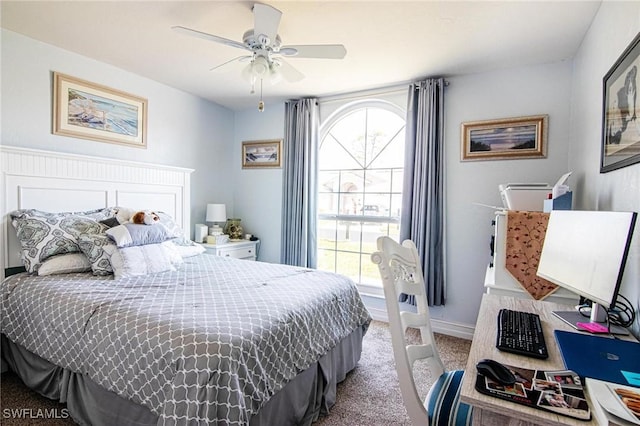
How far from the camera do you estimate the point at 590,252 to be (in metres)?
1.23

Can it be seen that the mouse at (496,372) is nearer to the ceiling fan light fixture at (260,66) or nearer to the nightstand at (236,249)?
the ceiling fan light fixture at (260,66)

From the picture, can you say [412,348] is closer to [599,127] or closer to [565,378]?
[565,378]

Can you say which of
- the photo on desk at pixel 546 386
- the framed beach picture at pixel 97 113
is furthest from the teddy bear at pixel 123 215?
the photo on desk at pixel 546 386

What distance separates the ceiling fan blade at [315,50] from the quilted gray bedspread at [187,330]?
60.1 inches

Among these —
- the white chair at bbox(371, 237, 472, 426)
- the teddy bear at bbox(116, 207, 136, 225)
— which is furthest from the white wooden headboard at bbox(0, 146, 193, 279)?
the white chair at bbox(371, 237, 472, 426)

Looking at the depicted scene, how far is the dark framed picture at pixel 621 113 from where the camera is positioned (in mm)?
1371

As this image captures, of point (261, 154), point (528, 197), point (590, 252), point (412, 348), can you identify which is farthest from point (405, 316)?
point (261, 154)

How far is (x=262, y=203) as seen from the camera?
421 centimetres

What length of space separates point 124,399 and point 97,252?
3.82 feet

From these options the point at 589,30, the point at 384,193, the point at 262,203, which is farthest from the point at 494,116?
the point at 262,203

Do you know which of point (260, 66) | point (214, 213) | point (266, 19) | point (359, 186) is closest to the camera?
point (266, 19)

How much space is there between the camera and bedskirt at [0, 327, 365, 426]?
59.0 inches

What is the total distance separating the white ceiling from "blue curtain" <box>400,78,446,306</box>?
0.80 ft

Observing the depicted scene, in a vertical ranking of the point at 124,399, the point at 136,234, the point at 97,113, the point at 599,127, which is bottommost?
the point at 124,399
